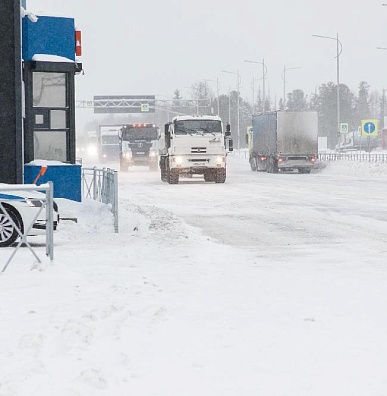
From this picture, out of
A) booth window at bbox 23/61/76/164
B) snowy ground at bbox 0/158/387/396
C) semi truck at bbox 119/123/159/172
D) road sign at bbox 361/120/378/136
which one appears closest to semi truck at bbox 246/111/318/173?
road sign at bbox 361/120/378/136

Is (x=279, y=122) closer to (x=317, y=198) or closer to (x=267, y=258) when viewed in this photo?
(x=317, y=198)

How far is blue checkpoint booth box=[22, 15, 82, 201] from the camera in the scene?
17.7 m

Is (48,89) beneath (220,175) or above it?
above

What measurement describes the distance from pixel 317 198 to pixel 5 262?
569 inches

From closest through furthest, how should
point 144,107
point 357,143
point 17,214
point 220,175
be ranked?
point 17,214 → point 220,175 → point 144,107 → point 357,143

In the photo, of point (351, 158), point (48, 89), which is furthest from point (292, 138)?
point (48, 89)

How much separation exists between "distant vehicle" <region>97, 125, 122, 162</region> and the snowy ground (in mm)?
53066

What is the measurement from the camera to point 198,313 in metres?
7.45

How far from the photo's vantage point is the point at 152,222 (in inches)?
637

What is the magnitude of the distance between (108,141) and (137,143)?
19570mm

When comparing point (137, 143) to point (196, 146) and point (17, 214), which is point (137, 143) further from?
point (17, 214)

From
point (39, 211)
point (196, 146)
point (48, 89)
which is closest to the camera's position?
point (39, 211)

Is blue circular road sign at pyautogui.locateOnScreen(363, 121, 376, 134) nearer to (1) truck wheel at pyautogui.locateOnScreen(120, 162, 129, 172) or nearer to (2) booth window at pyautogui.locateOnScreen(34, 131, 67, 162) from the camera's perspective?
(1) truck wheel at pyautogui.locateOnScreen(120, 162, 129, 172)

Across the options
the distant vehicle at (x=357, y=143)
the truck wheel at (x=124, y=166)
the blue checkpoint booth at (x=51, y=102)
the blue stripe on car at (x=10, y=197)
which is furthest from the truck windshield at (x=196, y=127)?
the distant vehicle at (x=357, y=143)
